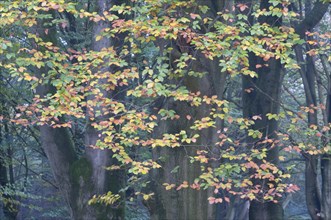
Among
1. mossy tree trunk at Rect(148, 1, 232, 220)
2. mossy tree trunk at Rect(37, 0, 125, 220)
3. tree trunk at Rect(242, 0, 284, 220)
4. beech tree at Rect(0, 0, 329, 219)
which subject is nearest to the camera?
beech tree at Rect(0, 0, 329, 219)

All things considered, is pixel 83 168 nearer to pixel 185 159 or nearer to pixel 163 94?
pixel 185 159

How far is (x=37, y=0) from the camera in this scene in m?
9.44

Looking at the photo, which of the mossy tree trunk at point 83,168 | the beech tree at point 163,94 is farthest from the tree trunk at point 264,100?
the mossy tree trunk at point 83,168

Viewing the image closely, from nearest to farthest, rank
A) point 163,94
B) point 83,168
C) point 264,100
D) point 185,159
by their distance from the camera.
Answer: point 163,94
point 185,159
point 83,168
point 264,100

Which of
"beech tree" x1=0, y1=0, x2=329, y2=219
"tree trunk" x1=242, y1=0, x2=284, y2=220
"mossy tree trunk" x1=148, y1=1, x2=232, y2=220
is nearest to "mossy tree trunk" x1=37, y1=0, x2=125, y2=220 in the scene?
"beech tree" x1=0, y1=0, x2=329, y2=219

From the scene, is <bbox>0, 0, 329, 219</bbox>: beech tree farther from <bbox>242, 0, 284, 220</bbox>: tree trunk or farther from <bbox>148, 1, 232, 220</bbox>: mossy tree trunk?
<bbox>242, 0, 284, 220</bbox>: tree trunk

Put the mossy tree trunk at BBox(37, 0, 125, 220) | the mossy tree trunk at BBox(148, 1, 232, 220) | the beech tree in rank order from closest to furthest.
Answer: the beech tree → the mossy tree trunk at BBox(148, 1, 232, 220) → the mossy tree trunk at BBox(37, 0, 125, 220)

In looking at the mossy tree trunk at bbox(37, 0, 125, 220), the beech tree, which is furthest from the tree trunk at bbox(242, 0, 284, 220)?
the mossy tree trunk at bbox(37, 0, 125, 220)

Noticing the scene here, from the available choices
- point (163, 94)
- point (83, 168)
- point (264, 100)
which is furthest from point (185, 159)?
point (264, 100)

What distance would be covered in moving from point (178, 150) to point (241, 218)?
13.0 meters

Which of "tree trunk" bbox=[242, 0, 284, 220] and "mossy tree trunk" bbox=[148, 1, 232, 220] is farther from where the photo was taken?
"tree trunk" bbox=[242, 0, 284, 220]

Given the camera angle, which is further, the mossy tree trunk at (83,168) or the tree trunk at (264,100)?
the tree trunk at (264,100)

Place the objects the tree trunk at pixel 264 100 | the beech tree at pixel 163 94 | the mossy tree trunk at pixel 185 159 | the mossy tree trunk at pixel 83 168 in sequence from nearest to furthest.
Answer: the beech tree at pixel 163 94, the mossy tree trunk at pixel 185 159, the mossy tree trunk at pixel 83 168, the tree trunk at pixel 264 100

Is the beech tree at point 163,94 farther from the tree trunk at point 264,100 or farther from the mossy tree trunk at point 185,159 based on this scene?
the tree trunk at point 264,100
